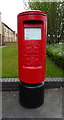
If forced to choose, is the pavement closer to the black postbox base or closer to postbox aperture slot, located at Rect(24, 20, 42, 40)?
the black postbox base

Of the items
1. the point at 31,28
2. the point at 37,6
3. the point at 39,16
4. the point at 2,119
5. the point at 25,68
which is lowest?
the point at 2,119

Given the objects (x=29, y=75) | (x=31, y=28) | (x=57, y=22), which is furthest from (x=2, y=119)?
(x=57, y=22)

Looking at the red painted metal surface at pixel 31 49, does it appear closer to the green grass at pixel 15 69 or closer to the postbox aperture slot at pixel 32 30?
the postbox aperture slot at pixel 32 30

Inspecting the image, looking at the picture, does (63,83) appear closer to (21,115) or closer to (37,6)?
(21,115)

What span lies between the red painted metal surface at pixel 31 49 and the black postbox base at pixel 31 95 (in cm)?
14

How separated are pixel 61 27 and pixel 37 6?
3.40 meters

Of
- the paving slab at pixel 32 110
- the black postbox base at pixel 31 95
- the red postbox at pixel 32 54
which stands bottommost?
the paving slab at pixel 32 110

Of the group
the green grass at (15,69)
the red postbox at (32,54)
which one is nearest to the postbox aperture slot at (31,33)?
the red postbox at (32,54)

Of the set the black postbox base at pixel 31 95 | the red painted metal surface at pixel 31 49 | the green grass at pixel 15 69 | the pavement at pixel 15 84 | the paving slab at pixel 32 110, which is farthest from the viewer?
the green grass at pixel 15 69

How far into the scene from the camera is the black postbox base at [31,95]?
2.38 m

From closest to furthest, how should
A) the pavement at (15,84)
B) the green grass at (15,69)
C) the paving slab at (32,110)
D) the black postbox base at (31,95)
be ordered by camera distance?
the paving slab at (32,110), the black postbox base at (31,95), the pavement at (15,84), the green grass at (15,69)

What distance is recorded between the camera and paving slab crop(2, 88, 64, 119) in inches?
87.7

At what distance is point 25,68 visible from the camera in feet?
7.48

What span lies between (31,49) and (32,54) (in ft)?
0.34
